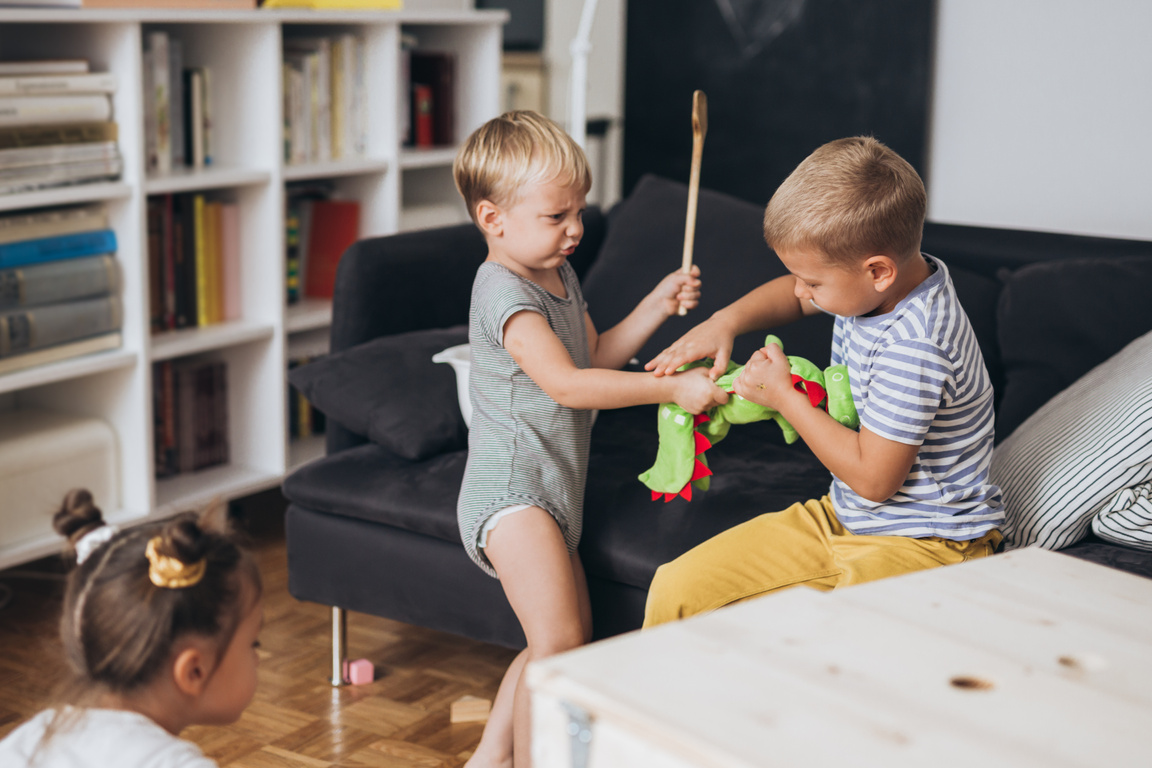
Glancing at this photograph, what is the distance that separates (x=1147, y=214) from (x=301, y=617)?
7.01 feet

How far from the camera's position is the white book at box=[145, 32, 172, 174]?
2424 mm

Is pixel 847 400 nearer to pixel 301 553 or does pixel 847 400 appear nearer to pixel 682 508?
pixel 682 508

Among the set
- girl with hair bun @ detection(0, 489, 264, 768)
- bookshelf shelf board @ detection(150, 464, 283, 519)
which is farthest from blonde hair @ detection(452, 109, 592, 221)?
bookshelf shelf board @ detection(150, 464, 283, 519)

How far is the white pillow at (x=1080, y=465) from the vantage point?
5.18 ft

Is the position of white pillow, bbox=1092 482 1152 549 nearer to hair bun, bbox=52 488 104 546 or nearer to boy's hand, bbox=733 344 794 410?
boy's hand, bbox=733 344 794 410

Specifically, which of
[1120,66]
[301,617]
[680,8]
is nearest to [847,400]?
[301,617]

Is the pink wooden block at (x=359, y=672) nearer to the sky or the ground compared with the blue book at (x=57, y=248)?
nearer to the ground

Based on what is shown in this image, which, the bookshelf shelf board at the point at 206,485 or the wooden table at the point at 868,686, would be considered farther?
the bookshelf shelf board at the point at 206,485

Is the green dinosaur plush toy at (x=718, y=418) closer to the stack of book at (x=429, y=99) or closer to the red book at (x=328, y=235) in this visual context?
the red book at (x=328, y=235)

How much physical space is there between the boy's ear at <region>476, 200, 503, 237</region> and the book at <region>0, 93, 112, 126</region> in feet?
3.42

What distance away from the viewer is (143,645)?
1.07m

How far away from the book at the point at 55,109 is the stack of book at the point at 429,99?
2.98ft

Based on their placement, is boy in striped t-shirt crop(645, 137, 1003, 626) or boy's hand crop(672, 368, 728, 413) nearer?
boy in striped t-shirt crop(645, 137, 1003, 626)

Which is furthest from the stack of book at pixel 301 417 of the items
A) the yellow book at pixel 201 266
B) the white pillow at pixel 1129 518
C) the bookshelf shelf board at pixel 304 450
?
the white pillow at pixel 1129 518
